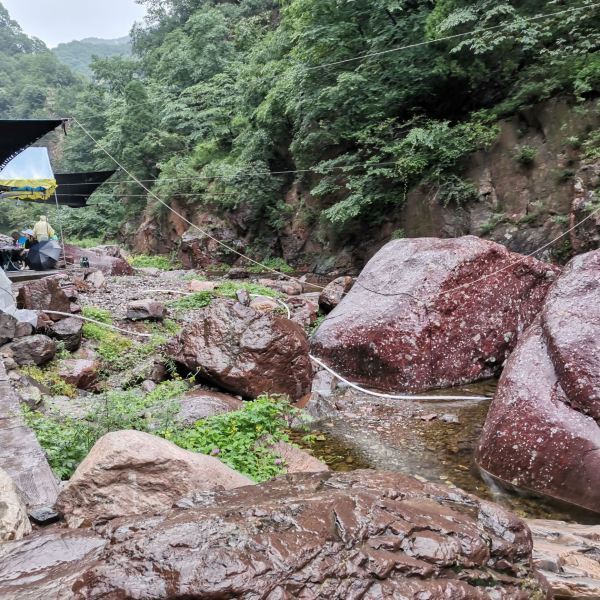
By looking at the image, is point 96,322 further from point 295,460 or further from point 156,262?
point 156,262

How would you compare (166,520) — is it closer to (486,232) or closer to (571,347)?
(571,347)

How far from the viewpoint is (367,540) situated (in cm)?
190

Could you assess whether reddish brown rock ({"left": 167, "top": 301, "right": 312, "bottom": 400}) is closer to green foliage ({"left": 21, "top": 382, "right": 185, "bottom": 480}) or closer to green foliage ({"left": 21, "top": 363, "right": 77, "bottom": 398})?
green foliage ({"left": 21, "top": 382, "right": 185, "bottom": 480})

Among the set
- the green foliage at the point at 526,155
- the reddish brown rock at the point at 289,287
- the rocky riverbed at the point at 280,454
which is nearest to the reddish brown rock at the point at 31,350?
the rocky riverbed at the point at 280,454

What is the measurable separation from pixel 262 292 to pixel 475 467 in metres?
7.74

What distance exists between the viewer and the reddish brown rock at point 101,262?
15.1 meters

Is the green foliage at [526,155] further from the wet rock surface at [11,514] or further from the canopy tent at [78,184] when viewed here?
the canopy tent at [78,184]

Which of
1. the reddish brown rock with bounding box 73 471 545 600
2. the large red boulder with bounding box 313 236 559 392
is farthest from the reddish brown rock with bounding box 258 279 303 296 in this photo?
the reddish brown rock with bounding box 73 471 545 600

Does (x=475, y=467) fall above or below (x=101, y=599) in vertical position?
below

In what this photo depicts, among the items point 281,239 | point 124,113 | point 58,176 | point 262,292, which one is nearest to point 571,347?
point 262,292

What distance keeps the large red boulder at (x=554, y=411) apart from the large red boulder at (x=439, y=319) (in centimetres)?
164

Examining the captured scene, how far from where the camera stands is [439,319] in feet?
21.8

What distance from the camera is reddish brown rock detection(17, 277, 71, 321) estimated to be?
7.54m

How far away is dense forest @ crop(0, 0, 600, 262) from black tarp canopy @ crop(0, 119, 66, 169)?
7186 millimetres
